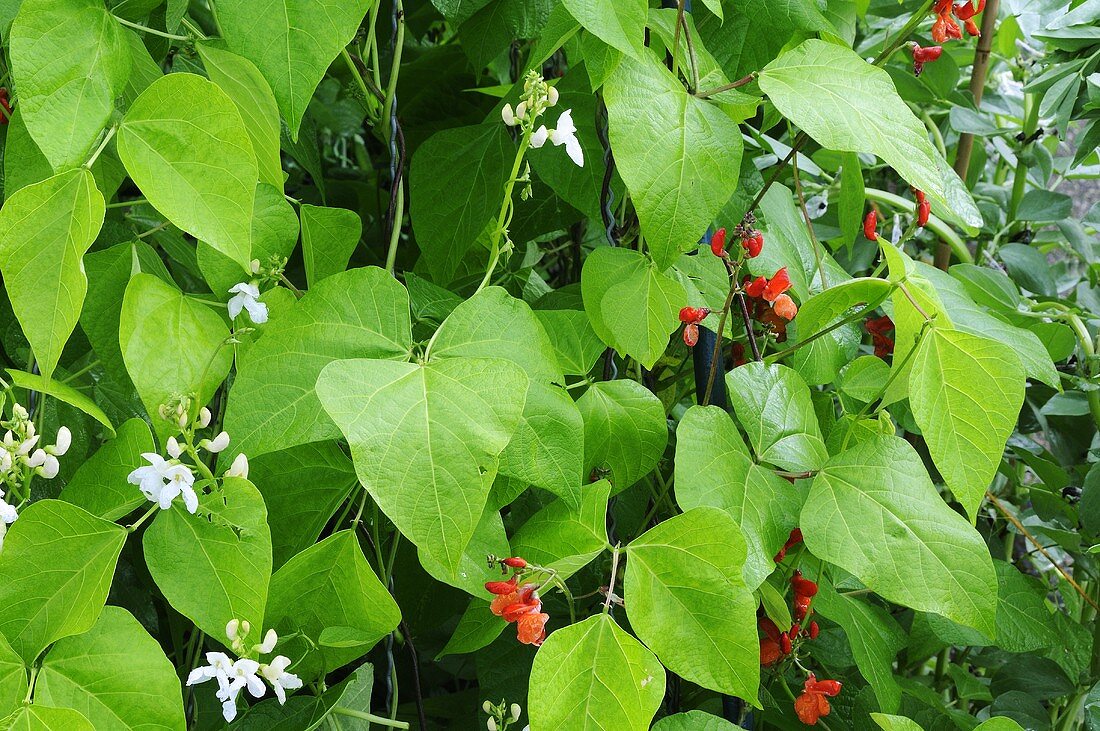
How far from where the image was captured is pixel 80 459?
2.48 feet

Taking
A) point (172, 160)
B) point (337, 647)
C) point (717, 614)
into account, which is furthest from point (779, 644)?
point (172, 160)

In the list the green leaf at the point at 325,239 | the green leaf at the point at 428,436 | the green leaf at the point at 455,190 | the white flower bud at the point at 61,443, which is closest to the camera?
the green leaf at the point at 428,436

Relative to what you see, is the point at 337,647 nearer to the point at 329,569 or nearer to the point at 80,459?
the point at 329,569

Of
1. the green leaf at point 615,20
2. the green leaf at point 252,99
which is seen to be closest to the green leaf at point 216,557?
the green leaf at point 252,99

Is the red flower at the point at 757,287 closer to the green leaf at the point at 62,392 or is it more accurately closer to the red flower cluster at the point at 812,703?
the red flower cluster at the point at 812,703

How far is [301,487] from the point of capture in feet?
2.26

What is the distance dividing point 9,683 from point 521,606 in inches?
12.3

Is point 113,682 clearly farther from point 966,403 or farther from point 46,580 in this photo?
point 966,403

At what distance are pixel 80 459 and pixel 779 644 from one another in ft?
1.94

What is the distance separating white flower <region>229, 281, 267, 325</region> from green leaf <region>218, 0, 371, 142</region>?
149mm

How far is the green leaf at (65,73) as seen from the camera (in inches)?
20.6

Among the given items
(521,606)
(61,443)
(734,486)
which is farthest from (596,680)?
(61,443)

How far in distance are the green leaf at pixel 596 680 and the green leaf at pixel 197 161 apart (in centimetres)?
31

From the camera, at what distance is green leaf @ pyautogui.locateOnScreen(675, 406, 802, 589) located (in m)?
0.65
